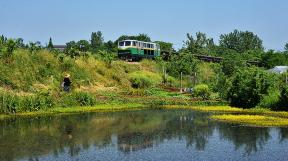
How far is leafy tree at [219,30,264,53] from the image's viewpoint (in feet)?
620

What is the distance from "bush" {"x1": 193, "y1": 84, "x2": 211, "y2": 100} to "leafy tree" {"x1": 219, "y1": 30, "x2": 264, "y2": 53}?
426 ft

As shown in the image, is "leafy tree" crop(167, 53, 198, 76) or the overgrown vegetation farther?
"leafy tree" crop(167, 53, 198, 76)

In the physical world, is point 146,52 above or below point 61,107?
above

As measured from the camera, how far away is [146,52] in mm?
86250

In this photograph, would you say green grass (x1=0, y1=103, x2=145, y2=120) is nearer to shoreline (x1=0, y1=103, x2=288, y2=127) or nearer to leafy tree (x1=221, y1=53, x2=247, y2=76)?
shoreline (x1=0, y1=103, x2=288, y2=127)

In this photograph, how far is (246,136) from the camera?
32375mm

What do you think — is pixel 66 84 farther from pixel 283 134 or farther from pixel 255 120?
pixel 283 134

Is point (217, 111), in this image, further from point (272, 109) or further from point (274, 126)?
point (274, 126)

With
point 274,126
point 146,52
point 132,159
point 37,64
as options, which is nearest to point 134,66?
point 146,52

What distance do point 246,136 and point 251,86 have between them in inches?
822

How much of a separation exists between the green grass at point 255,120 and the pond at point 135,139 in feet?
5.76

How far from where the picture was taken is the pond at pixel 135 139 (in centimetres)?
2597

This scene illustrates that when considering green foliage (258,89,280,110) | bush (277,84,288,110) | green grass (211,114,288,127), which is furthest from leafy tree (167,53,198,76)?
green grass (211,114,288,127)

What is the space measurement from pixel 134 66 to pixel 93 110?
96.8ft
